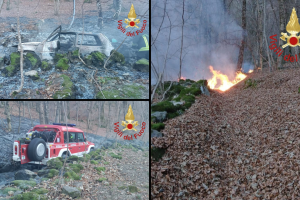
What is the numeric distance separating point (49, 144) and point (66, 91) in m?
0.81

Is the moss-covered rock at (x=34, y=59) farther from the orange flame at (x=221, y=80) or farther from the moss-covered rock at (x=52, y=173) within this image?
the orange flame at (x=221, y=80)

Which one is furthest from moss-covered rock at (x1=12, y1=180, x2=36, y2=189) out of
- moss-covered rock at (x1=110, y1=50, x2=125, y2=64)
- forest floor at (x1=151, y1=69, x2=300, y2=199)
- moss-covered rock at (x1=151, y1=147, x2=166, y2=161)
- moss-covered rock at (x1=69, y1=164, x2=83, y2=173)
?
moss-covered rock at (x1=110, y1=50, x2=125, y2=64)

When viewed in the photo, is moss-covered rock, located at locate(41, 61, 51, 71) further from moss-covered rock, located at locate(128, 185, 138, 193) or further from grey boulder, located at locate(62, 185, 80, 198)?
moss-covered rock, located at locate(128, 185, 138, 193)

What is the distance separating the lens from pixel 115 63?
3.78 metres

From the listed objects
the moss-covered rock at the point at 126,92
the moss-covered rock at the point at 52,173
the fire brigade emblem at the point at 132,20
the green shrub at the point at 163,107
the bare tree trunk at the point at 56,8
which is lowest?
the moss-covered rock at the point at 52,173

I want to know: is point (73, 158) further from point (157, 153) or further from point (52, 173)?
point (157, 153)

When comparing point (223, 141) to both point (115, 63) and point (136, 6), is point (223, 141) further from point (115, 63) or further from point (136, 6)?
point (136, 6)

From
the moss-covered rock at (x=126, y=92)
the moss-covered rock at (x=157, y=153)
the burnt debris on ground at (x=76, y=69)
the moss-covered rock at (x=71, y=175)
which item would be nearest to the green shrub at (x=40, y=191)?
the moss-covered rock at (x=71, y=175)

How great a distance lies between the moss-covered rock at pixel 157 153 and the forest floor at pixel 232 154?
0.24 ft

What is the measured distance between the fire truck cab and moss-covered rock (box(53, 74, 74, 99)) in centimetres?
43

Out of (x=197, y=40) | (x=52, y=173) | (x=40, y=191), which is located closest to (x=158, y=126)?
(x=52, y=173)

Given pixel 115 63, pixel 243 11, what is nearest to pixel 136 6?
pixel 115 63

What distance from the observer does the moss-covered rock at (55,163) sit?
341 cm

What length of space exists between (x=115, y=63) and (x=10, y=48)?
1.62 meters
